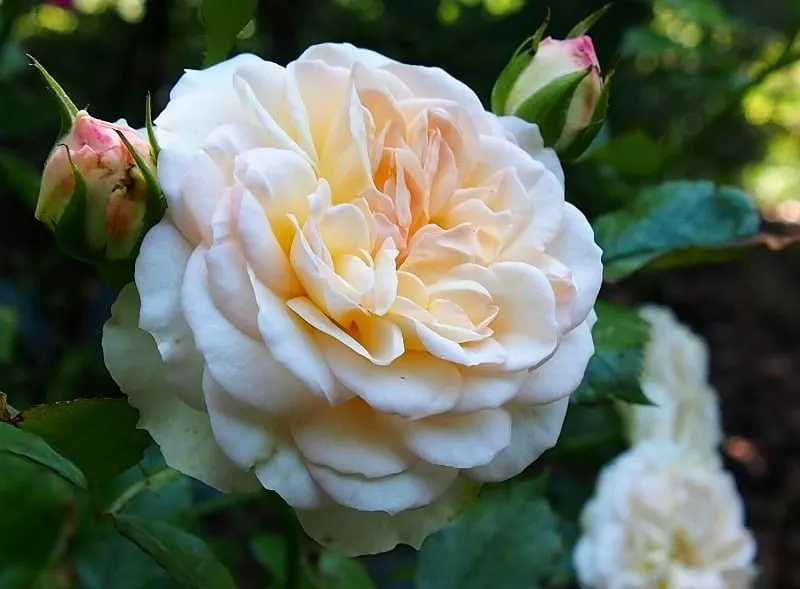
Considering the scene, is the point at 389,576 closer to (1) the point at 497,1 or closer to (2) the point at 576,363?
(2) the point at 576,363

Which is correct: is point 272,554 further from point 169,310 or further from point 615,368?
point 169,310

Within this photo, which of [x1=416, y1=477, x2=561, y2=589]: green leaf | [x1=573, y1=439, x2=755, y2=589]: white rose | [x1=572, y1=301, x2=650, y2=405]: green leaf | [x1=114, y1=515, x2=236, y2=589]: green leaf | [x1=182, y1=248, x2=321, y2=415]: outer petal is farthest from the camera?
[x1=573, y1=439, x2=755, y2=589]: white rose

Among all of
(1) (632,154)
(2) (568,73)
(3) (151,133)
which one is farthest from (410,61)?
(3) (151,133)

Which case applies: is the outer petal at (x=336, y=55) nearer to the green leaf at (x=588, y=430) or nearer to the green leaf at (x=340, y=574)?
the green leaf at (x=340, y=574)

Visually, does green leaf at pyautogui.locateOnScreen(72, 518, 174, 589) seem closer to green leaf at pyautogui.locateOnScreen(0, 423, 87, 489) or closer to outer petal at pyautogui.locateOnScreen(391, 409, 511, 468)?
green leaf at pyautogui.locateOnScreen(0, 423, 87, 489)

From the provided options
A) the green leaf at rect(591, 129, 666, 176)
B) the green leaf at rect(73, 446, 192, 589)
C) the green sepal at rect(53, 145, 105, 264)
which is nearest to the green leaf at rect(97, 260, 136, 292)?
the green sepal at rect(53, 145, 105, 264)
